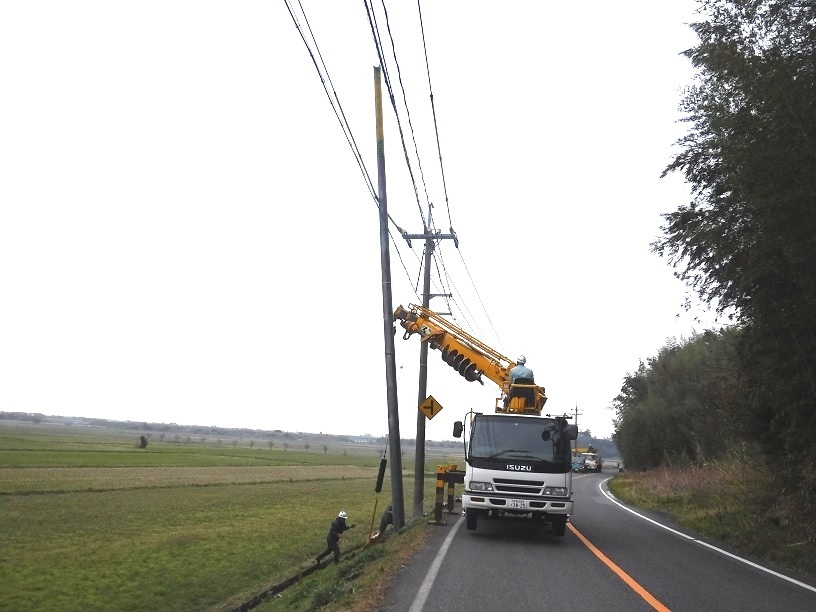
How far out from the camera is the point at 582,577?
9.74m

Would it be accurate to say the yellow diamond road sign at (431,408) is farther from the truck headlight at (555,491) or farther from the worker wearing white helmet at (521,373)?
the truck headlight at (555,491)

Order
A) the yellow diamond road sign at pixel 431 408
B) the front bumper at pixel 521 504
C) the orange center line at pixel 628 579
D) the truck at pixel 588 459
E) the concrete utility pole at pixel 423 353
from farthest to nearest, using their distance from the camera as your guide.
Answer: the truck at pixel 588 459
the concrete utility pole at pixel 423 353
the yellow diamond road sign at pixel 431 408
the front bumper at pixel 521 504
the orange center line at pixel 628 579

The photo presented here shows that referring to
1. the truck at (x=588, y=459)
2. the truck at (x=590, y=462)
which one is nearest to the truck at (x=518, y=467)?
the truck at (x=588, y=459)

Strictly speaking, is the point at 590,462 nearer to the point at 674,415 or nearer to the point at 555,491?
the point at 674,415

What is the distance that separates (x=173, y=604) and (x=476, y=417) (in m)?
8.23

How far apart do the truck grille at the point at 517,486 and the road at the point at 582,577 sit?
Result: 0.94 m

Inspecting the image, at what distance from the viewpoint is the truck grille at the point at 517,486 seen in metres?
13.3

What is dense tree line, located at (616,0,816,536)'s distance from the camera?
34.1 feet

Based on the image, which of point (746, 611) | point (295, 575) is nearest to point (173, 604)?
point (295, 575)

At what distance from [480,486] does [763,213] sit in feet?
22.1

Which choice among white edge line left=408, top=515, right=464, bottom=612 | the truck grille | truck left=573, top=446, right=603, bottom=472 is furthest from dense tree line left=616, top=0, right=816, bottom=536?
truck left=573, top=446, right=603, bottom=472

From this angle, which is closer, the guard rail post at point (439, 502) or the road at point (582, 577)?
the road at point (582, 577)

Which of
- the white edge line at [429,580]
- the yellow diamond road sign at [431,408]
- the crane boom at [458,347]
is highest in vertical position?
the crane boom at [458,347]

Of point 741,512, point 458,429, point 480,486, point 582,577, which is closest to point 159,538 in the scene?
point 458,429
